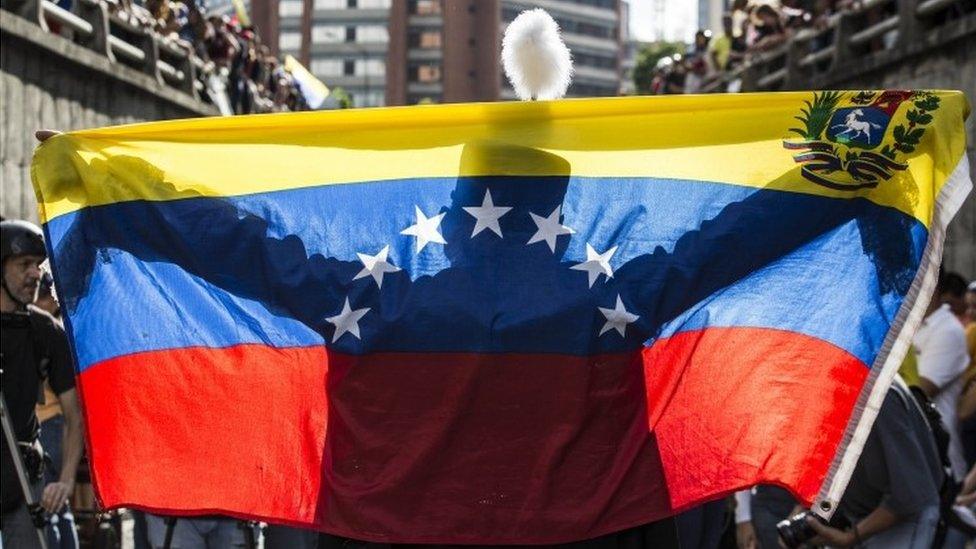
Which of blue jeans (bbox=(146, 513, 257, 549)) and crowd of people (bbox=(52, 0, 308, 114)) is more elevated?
crowd of people (bbox=(52, 0, 308, 114))

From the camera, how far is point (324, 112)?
5.80m

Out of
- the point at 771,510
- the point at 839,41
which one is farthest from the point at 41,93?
the point at 771,510

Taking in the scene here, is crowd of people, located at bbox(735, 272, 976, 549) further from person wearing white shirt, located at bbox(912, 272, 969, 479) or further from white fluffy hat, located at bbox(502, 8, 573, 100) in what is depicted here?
person wearing white shirt, located at bbox(912, 272, 969, 479)

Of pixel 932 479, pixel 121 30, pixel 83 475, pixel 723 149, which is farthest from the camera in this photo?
pixel 121 30

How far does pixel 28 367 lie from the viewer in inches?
312

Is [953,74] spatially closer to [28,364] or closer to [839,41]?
[839,41]

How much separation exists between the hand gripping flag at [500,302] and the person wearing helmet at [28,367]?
6.71ft

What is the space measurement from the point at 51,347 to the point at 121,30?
59.1 feet

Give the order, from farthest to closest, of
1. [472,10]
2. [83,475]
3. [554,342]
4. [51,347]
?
1. [472,10]
2. [83,475]
3. [51,347]
4. [554,342]

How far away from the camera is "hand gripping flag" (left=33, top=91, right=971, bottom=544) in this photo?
5.36m

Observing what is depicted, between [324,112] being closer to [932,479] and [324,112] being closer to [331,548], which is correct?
[331,548]

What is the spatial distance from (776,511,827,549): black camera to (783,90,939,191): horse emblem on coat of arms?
126cm

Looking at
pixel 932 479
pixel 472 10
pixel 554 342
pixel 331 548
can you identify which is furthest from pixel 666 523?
pixel 472 10

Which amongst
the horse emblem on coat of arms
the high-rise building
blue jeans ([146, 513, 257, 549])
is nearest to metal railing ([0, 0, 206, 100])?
blue jeans ([146, 513, 257, 549])
